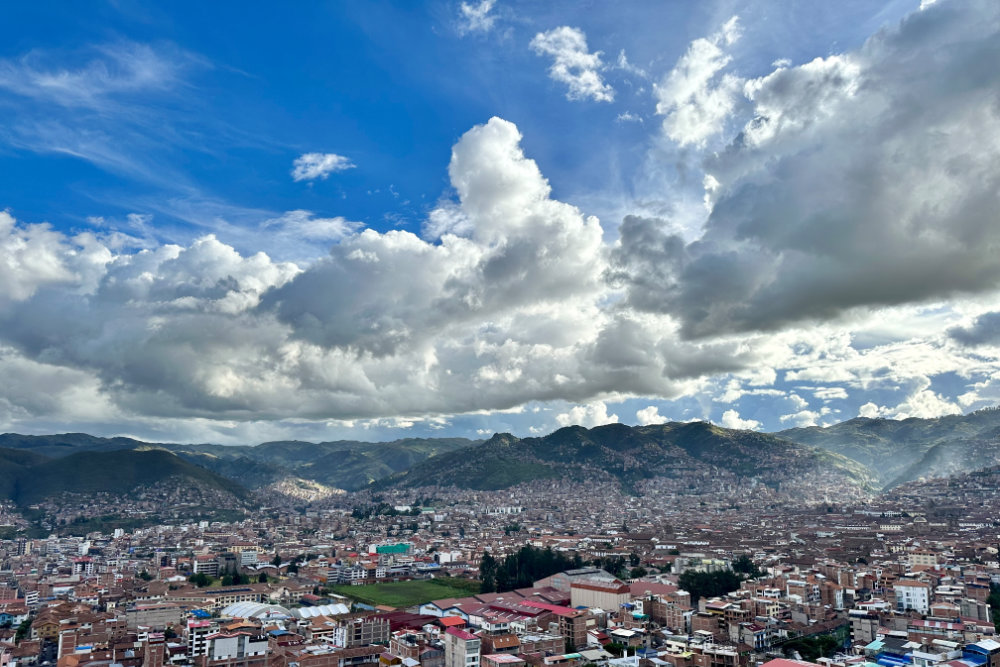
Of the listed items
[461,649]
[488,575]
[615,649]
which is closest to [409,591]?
[488,575]

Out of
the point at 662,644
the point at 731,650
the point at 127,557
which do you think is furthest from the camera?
the point at 127,557

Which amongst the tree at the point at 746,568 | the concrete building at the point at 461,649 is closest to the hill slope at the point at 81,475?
the tree at the point at 746,568

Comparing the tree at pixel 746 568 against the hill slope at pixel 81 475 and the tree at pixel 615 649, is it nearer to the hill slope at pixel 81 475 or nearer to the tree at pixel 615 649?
the tree at pixel 615 649

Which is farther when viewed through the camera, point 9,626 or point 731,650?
point 9,626

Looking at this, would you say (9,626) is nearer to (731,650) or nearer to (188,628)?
(188,628)

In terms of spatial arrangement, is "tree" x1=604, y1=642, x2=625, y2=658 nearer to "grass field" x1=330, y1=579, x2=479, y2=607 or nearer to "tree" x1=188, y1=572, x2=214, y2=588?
"grass field" x1=330, y1=579, x2=479, y2=607

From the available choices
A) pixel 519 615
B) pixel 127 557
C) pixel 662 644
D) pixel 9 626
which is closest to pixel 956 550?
pixel 662 644
